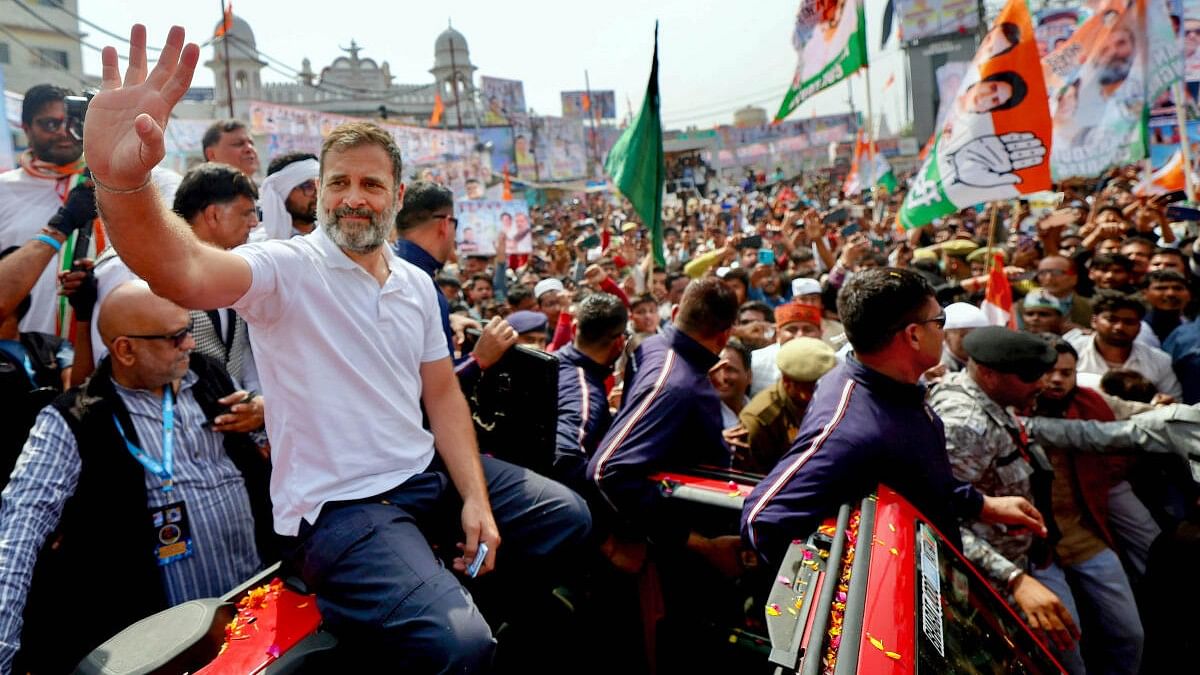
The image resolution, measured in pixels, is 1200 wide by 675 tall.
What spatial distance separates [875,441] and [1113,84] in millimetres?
7905

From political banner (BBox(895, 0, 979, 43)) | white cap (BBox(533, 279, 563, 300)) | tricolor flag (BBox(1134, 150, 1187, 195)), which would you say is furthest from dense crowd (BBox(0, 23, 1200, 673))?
political banner (BBox(895, 0, 979, 43))

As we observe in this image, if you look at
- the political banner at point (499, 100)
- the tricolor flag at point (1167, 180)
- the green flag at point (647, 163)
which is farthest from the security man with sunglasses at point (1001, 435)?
the political banner at point (499, 100)

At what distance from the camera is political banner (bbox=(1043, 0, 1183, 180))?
7266 mm

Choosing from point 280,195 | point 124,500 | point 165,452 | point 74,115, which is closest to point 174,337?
point 165,452

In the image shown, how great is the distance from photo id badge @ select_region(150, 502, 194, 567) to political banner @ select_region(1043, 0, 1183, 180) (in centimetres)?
927

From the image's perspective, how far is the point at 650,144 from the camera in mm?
5715

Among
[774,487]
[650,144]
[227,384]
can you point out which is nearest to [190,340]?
[227,384]

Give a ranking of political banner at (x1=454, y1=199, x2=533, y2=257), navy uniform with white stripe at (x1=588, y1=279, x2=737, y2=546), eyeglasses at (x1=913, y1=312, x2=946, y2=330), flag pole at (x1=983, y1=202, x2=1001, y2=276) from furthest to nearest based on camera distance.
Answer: political banner at (x1=454, y1=199, x2=533, y2=257), flag pole at (x1=983, y1=202, x2=1001, y2=276), navy uniform with white stripe at (x1=588, y1=279, x2=737, y2=546), eyeglasses at (x1=913, y1=312, x2=946, y2=330)

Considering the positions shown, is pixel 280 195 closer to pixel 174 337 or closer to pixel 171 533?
pixel 174 337

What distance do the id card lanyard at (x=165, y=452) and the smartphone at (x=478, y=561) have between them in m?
1.02

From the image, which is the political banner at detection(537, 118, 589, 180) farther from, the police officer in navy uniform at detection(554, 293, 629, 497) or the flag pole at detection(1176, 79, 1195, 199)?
the police officer in navy uniform at detection(554, 293, 629, 497)

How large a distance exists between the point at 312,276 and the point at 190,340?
30.7 inches

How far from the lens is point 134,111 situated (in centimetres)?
134

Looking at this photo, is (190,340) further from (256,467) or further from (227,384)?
(256,467)
